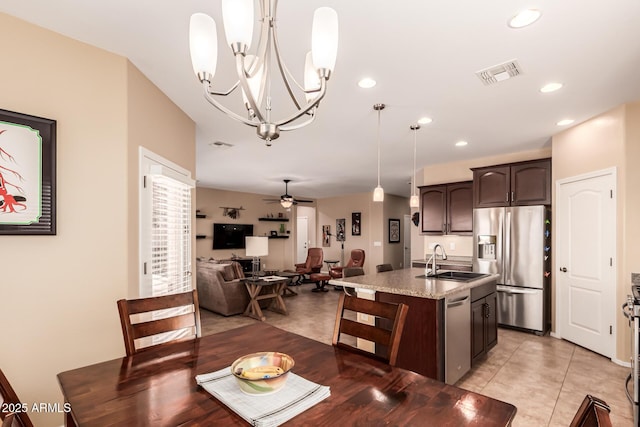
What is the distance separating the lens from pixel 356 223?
9523 mm

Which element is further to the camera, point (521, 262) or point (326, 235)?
point (326, 235)

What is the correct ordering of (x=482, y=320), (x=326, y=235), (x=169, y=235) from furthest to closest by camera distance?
(x=326, y=235), (x=482, y=320), (x=169, y=235)

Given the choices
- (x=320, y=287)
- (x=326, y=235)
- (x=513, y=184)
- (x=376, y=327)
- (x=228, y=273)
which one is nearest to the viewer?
(x=376, y=327)

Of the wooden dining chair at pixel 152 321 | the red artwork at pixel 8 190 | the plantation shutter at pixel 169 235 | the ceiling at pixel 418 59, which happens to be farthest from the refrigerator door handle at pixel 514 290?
the red artwork at pixel 8 190

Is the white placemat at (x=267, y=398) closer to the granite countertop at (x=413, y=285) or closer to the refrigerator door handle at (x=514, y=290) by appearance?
the granite countertop at (x=413, y=285)

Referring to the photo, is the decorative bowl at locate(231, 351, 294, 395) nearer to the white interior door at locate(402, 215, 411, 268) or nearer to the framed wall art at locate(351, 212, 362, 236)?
the framed wall art at locate(351, 212, 362, 236)

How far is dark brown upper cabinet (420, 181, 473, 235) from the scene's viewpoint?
211 inches

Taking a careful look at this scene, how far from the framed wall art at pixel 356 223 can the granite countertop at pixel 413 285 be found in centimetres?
605

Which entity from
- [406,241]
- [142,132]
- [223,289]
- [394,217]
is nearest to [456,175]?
[394,217]

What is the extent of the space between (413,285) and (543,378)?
1.58m

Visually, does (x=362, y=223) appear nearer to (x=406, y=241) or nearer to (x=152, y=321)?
(x=406, y=241)

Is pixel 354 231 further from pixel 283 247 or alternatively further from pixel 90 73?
pixel 90 73

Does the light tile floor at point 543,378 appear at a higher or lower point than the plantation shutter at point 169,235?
lower

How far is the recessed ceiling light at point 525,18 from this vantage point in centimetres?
184
